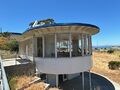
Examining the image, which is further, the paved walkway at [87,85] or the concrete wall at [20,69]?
the paved walkway at [87,85]

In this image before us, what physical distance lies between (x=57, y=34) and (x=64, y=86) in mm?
4590

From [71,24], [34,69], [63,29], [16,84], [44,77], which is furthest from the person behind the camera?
[44,77]

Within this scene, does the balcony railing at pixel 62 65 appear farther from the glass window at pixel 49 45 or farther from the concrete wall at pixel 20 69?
the glass window at pixel 49 45

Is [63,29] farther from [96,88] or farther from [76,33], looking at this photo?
[96,88]

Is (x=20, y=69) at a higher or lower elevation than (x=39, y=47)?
lower

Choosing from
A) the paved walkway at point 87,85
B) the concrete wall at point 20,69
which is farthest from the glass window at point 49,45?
the paved walkway at point 87,85

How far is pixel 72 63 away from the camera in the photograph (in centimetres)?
1299

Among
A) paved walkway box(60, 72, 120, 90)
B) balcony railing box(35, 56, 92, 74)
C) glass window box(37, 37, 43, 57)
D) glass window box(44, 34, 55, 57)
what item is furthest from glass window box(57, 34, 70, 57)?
paved walkway box(60, 72, 120, 90)

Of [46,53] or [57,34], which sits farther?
[46,53]

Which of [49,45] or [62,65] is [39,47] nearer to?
[49,45]

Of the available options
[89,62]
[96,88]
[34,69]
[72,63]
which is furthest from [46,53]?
[96,88]

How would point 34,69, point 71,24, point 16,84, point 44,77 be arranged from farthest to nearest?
point 44,77 < point 34,69 < point 71,24 < point 16,84

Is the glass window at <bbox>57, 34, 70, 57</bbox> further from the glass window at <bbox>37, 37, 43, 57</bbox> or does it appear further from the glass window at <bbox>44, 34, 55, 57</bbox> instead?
the glass window at <bbox>37, 37, 43, 57</bbox>

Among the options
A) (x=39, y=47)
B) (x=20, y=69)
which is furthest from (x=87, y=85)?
(x=20, y=69)
